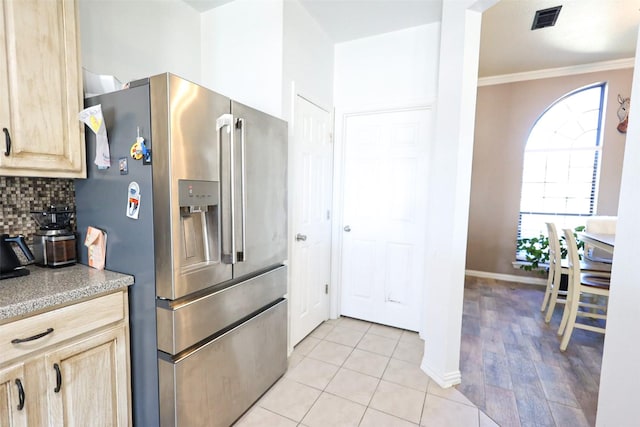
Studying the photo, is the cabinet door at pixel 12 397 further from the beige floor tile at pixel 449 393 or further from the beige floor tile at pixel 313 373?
the beige floor tile at pixel 449 393

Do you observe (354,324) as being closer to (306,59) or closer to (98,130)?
(306,59)

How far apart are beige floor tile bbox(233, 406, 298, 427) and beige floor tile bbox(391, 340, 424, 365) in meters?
1.06

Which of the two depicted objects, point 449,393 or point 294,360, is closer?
point 449,393

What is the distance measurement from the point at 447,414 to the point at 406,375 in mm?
410

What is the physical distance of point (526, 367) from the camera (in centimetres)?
231

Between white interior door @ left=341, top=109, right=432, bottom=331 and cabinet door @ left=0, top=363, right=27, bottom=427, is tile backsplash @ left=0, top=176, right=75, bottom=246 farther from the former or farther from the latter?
white interior door @ left=341, top=109, right=432, bottom=331

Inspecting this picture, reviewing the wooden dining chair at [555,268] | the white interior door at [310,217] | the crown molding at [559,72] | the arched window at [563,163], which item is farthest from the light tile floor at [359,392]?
Result: the crown molding at [559,72]

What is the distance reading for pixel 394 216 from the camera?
290 centimetres

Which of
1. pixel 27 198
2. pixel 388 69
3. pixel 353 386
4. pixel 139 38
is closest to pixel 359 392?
pixel 353 386

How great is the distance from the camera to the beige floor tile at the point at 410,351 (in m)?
2.44

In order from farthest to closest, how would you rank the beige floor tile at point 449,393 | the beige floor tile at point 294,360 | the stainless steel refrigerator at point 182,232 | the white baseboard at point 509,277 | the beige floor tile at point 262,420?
the white baseboard at point 509,277, the beige floor tile at point 294,360, the beige floor tile at point 449,393, the beige floor tile at point 262,420, the stainless steel refrigerator at point 182,232

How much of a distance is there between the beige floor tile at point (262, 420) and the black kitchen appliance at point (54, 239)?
1262 mm

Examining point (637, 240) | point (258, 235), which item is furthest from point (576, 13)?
point (258, 235)

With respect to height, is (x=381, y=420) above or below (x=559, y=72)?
below
